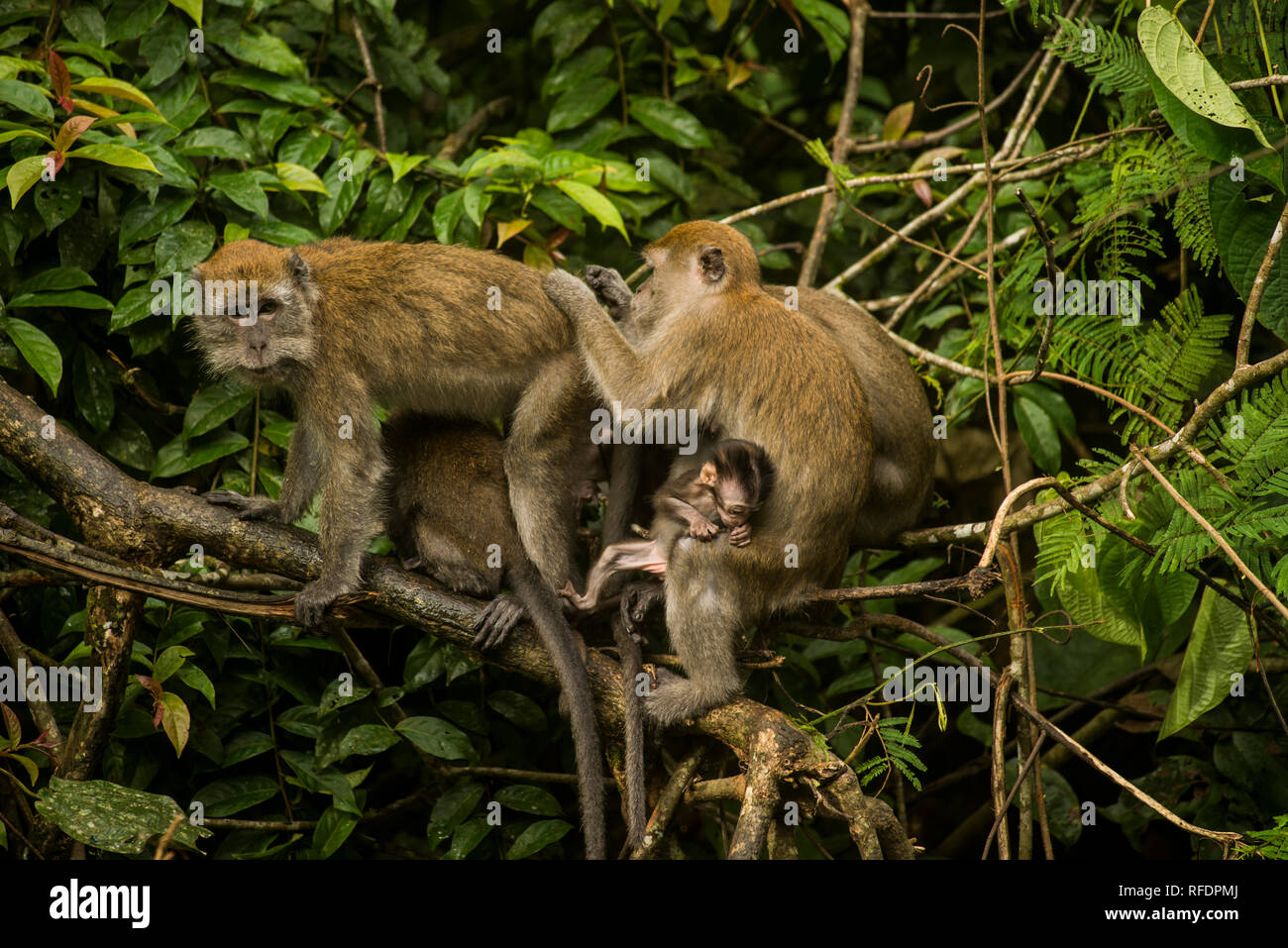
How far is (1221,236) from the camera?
4477 mm

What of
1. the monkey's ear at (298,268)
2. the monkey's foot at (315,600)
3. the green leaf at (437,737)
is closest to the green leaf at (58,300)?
the monkey's ear at (298,268)

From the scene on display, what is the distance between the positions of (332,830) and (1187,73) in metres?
4.63

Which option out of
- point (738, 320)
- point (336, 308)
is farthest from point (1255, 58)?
point (336, 308)

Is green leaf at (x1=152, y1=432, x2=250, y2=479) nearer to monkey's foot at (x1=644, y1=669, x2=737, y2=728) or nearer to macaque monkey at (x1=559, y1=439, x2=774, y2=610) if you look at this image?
macaque monkey at (x1=559, y1=439, x2=774, y2=610)

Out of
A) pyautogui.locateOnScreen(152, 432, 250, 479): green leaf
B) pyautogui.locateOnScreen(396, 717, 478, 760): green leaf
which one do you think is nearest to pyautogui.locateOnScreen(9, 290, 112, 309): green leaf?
pyautogui.locateOnScreen(152, 432, 250, 479): green leaf

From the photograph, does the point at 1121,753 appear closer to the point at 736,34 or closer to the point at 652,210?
the point at 652,210

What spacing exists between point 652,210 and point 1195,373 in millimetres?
3170

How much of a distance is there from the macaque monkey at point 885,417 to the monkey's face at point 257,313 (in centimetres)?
139

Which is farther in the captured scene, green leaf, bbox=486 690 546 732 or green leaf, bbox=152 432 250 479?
green leaf, bbox=486 690 546 732

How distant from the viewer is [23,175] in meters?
4.54

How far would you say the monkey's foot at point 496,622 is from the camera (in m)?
4.58

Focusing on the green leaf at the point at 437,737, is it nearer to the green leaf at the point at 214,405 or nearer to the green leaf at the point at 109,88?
the green leaf at the point at 214,405

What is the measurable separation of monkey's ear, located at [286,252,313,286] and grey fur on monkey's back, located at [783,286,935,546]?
2.27 metres

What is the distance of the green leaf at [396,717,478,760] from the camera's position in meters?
5.07
